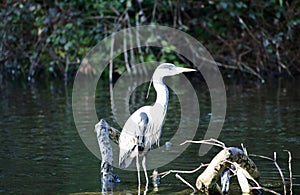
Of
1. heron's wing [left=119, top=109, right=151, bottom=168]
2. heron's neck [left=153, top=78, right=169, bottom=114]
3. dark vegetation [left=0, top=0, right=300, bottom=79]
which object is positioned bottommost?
heron's wing [left=119, top=109, right=151, bottom=168]

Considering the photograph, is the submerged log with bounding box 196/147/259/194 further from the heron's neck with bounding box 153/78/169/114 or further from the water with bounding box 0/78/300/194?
the heron's neck with bounding box 153/78/169/114

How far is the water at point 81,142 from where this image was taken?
741 centimetres

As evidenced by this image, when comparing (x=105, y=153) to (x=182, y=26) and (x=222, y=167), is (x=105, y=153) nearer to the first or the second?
(x=222, y=167)

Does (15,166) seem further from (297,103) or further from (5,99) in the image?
(5,99)

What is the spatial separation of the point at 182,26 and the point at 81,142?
8.97 meters

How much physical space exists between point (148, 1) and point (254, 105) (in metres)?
6.72

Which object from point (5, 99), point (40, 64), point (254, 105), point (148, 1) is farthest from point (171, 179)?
point (40, 64)

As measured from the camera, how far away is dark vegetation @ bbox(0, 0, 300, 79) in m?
18.5

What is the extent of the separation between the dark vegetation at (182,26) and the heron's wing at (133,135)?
1105 centimetres

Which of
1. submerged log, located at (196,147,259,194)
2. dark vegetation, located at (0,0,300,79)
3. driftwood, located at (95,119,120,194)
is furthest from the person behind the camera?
dark vegetation, located at (0,0,300,79)

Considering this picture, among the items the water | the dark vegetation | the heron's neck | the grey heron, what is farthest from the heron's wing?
the dark vegetation

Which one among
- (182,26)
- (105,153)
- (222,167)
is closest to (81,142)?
(105,153)

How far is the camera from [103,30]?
1888 cm

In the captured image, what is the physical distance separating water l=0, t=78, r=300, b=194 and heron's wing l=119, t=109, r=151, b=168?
1.15ft
